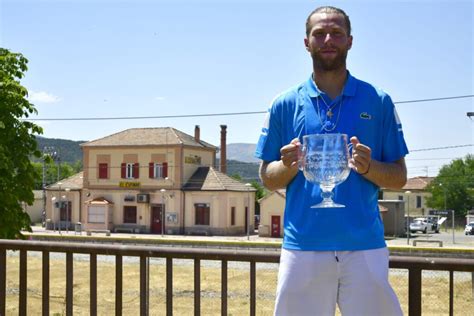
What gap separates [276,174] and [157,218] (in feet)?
133

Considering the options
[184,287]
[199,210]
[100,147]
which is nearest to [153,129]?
[100,147]

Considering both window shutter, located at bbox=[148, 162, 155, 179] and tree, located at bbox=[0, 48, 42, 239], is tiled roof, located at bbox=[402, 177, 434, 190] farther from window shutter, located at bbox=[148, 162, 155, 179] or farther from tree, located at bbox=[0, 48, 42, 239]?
tree, located at bbox=[0, 48, 42, 239]

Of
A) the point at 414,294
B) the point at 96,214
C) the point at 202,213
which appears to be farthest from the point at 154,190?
the point at 414,294

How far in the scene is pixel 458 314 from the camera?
34.3 ft

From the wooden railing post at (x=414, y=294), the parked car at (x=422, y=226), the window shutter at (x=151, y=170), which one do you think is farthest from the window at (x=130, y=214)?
the wooden railing post at (x=414, y=294)

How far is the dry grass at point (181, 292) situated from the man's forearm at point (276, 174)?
16.0 ft

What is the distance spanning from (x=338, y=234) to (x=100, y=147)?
4260 centimetres

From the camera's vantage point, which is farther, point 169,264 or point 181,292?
point 181,292

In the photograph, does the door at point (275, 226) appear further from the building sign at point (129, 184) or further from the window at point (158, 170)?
the building sign at point (129, 184)

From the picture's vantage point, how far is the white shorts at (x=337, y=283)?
246 centimetres

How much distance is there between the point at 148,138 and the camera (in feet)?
143

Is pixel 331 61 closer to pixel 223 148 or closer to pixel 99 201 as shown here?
pixel 99 201

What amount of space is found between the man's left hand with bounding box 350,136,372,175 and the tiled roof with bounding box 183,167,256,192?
3799cm

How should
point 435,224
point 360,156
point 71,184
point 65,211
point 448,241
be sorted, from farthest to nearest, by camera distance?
point 435,224 → point 71,184 → point 65,211 → point 448,241 → point 360,156
